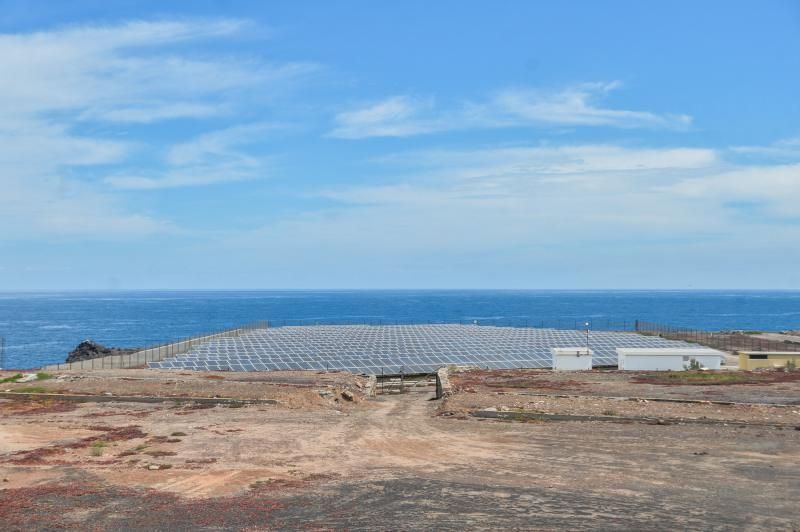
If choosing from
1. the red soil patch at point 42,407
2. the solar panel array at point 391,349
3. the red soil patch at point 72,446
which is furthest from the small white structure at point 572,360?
the red soil patch at point 42,407

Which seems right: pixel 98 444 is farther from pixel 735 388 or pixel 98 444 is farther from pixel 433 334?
pixel 433 334

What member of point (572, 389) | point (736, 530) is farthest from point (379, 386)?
point (736, 530)

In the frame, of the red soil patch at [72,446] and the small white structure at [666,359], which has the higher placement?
the small white structure at [666,359]

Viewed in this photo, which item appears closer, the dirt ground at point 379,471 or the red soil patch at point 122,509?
the red soil patch at point 122,509

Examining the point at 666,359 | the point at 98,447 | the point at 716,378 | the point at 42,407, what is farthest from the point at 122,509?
the point at 666,359

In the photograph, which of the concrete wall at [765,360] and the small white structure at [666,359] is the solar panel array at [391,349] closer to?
the small white structure at [666,359]

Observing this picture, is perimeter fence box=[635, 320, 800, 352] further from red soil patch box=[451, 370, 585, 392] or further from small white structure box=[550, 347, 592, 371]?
red soil patch box=[451, 370, 585, 392]

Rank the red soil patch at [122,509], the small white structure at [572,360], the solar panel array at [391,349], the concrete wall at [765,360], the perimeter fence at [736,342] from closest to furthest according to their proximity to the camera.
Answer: the red soil patch at [122,509] < the concrete wall at [765,360] < the small white structure at [572,360] < the solar panel array at [391,349] < the perimeter fence at [736,342]
